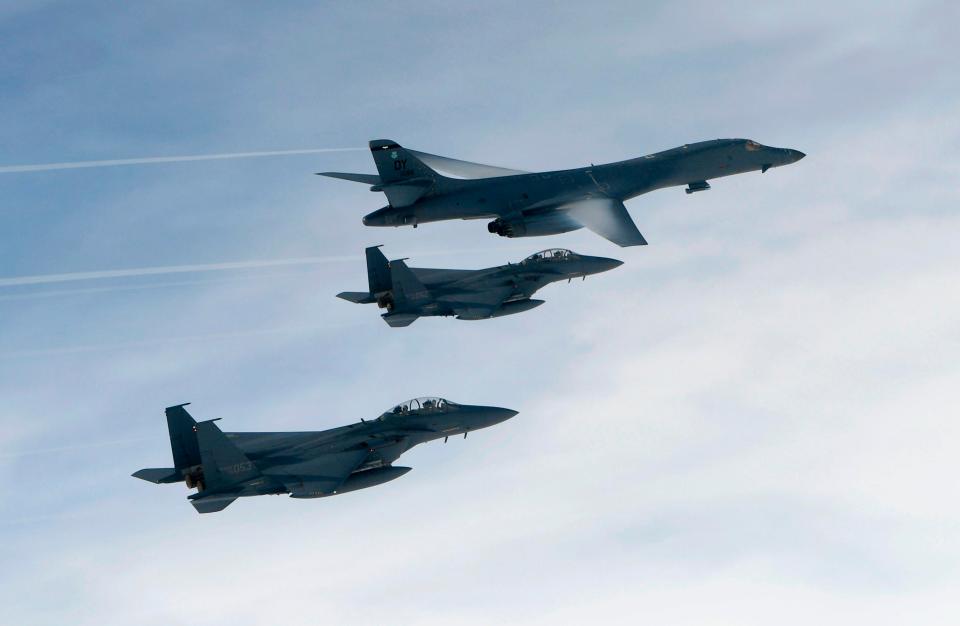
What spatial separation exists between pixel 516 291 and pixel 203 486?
2346cm

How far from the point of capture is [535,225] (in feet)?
270

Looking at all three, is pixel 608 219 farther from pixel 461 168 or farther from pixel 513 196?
pixel 461 168

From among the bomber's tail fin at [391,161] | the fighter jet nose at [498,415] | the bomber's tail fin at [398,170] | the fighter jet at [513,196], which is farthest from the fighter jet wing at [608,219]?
the fighter jet nose at [498,415]

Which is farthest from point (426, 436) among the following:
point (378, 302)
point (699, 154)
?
point (699, 154)

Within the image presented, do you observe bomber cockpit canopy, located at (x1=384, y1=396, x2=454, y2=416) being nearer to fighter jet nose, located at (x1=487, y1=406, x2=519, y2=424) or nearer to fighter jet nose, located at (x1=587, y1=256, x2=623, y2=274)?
fighter jet nose, located at (x1=487, y1=406, x2=519, y2=424)

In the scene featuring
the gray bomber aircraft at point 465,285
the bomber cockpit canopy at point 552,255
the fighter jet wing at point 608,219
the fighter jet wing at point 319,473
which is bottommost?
the fighter jet wing at point 319,473

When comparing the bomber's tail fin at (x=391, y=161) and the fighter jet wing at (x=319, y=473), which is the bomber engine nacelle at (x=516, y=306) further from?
the fighter jet wing at (x=319, y=473)

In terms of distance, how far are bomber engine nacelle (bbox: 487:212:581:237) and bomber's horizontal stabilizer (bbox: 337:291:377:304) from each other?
9.99 metres

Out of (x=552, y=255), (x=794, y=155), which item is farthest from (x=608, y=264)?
(x=794, y=155)

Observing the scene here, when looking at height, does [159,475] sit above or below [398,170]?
below

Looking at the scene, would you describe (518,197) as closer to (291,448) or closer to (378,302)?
(378,302)

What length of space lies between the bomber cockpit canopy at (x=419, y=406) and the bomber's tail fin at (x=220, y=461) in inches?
341

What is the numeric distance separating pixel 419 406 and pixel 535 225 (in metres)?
18.2

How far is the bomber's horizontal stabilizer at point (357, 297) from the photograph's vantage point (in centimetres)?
7843
